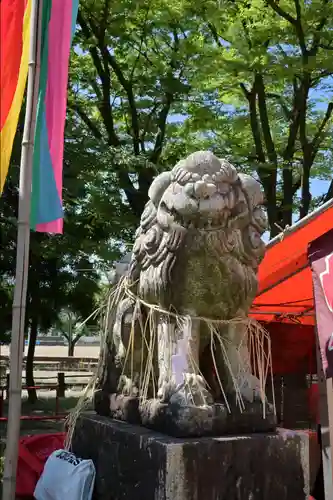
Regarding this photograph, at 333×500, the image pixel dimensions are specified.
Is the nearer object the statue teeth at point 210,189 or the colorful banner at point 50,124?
the statue teeth at point 210,189

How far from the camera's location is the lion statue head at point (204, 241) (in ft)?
10.0

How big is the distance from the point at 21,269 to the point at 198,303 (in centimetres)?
101

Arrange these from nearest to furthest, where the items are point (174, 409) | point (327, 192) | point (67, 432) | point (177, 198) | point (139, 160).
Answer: point (174, 409) < point (177, 198) < point (67, 432) < point (139, 160) < point (327, 192)

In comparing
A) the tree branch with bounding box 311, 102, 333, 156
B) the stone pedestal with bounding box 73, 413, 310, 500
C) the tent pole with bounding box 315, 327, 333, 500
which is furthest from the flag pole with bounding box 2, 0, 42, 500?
the tree branch with bounding box 311, 102, 333, 156

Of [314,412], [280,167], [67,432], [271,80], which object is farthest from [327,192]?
[67,432]

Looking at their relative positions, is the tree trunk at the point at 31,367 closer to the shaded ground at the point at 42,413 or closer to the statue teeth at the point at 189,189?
the shaded ground at the point at 42,413

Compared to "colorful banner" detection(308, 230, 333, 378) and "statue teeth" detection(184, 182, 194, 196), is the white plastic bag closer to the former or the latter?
"colorful banner" detection(308, 230, 333, 378)

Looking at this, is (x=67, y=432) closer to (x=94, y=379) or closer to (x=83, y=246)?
(x=94, y=379)

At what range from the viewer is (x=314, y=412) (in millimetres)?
7348

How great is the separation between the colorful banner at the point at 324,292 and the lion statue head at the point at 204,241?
1.39 ft

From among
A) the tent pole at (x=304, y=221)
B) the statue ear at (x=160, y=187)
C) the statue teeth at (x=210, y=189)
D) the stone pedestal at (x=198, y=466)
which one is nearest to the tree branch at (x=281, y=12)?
the tent pole at (x=304, y=221)

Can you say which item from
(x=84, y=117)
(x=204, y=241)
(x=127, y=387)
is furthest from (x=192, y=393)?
(x=84, y=117)

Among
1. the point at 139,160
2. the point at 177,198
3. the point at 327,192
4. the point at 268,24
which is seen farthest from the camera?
the point at 327,192

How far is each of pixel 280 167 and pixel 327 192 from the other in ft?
3.62
